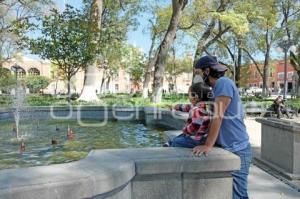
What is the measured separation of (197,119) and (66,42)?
19300 mm

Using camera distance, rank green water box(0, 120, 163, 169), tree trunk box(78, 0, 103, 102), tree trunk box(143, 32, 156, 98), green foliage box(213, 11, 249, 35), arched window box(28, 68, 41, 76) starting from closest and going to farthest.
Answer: green water box(0, 120, 163, 169), tree trunk box(78, 0, 103, 102), green foliage box(213, 11, 249, 35), tree trunk box(143, 32, 156, 98), arched window box(28, 68, 41, 76)


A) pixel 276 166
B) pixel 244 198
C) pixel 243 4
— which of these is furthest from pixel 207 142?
pixel 243 4

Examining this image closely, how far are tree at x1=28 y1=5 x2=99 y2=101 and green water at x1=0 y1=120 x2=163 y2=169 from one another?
896 cm

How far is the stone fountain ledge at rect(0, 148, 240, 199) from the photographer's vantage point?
2916mm

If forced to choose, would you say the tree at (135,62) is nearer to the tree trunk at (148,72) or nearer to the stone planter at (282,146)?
the tree trunk at (148,72)

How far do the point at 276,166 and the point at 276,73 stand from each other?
9774 centimetres

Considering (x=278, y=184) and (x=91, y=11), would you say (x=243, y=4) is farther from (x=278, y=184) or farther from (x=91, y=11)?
(x=278, y=184)

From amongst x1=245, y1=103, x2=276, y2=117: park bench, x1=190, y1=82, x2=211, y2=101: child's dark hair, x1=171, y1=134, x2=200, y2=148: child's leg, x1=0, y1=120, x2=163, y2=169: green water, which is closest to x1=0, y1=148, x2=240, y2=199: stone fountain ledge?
x1=171, y1=134, x2=200, y2=148: child's leg

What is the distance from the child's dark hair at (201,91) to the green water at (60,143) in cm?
440

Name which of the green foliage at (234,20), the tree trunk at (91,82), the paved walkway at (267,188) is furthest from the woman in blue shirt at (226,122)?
the green foliage at (234,20)

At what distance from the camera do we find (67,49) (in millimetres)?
22266

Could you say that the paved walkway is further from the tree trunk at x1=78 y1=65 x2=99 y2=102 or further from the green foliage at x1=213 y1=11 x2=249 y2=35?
the green foliage at x1=213 y1=11 x2=249 y2=35

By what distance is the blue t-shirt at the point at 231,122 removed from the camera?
142 inches

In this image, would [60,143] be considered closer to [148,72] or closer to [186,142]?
[186,142]
